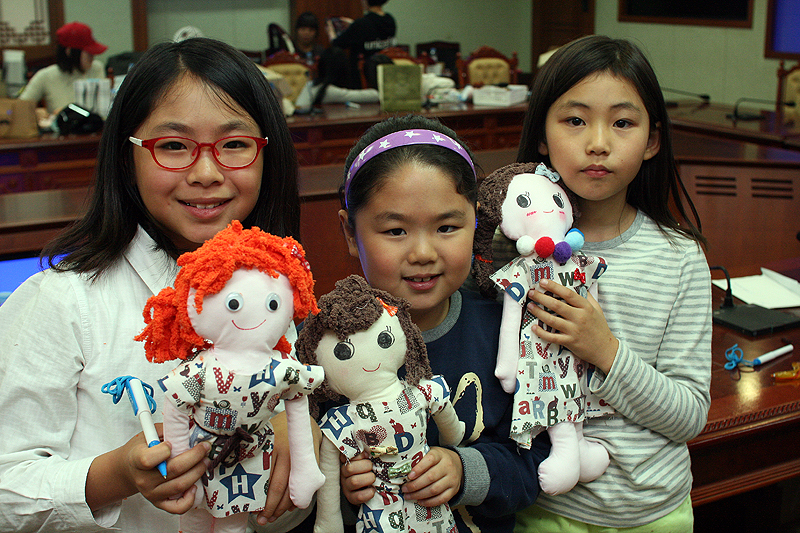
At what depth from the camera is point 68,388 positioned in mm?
1078

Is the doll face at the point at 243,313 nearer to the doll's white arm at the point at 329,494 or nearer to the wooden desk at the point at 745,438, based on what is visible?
the doll's white arm at the point at 329,494

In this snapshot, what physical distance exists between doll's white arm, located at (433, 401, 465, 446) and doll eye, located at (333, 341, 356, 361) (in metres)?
0.20

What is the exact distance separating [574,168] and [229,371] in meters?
0.76

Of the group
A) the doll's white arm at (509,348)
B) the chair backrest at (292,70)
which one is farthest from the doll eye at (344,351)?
the chair backrest at (292,70)

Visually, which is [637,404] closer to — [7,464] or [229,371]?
[229,371]

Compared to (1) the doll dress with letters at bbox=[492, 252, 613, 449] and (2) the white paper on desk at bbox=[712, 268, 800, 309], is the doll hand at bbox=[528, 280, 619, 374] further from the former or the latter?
(2) the white paper on desk at bbox=[712, 268, 800, 309]

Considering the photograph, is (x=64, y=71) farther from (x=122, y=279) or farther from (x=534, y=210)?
(x=534, y=210)

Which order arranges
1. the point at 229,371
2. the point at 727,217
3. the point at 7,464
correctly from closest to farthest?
1. the point at 229,371
2. the point at 7,464
3. the point at 727,217

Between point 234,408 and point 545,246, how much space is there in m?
0.59

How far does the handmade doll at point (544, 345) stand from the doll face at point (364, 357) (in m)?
0.27

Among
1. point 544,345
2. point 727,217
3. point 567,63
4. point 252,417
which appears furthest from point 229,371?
point 727,217

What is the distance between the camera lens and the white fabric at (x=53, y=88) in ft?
16.2

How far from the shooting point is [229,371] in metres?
0.91

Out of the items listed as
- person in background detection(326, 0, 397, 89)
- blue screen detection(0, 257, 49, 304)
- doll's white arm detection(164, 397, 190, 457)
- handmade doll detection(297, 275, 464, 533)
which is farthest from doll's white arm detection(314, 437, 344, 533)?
person in background detection(326, 0, 397, 89)
